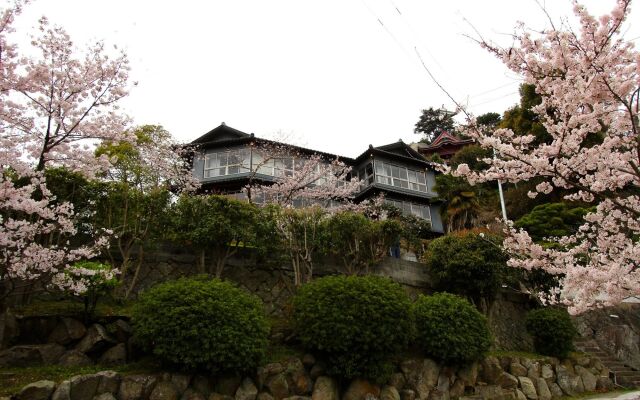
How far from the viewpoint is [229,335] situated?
24.6 feet

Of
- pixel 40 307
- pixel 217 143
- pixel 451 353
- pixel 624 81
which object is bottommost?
pixel 451 353

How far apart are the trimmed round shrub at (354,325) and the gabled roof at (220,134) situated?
2014 centimetres

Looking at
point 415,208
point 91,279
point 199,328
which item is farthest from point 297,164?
point 199,328

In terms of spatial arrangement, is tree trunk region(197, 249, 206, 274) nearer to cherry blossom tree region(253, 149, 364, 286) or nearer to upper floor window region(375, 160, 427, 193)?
cherry blossom tree region(253, 149, 364, 286)

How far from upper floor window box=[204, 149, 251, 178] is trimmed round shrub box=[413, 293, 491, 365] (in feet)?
59.7

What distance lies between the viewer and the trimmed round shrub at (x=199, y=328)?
7.28m

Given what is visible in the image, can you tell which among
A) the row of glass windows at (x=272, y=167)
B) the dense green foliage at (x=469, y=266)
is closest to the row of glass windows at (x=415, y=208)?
the row of glass windows at (x=272, y=167)

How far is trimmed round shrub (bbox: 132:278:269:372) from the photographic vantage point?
7277 millimetres

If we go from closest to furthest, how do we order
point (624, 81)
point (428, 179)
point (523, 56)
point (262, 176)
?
point (624, 81), point (523, 56), point (262, 176), point (428, 179)

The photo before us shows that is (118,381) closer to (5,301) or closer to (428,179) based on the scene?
(5,301)

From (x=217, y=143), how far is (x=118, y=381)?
70.9 feet

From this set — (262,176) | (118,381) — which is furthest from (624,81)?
(262,176)

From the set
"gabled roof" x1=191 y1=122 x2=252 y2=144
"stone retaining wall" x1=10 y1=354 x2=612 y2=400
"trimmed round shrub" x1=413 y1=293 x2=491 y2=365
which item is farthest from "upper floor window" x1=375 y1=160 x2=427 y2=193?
"trimmed round shrub" x1=413 y1=293 x2=491 y2=365

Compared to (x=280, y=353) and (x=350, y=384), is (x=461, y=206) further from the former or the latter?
(x=280, y=353)
